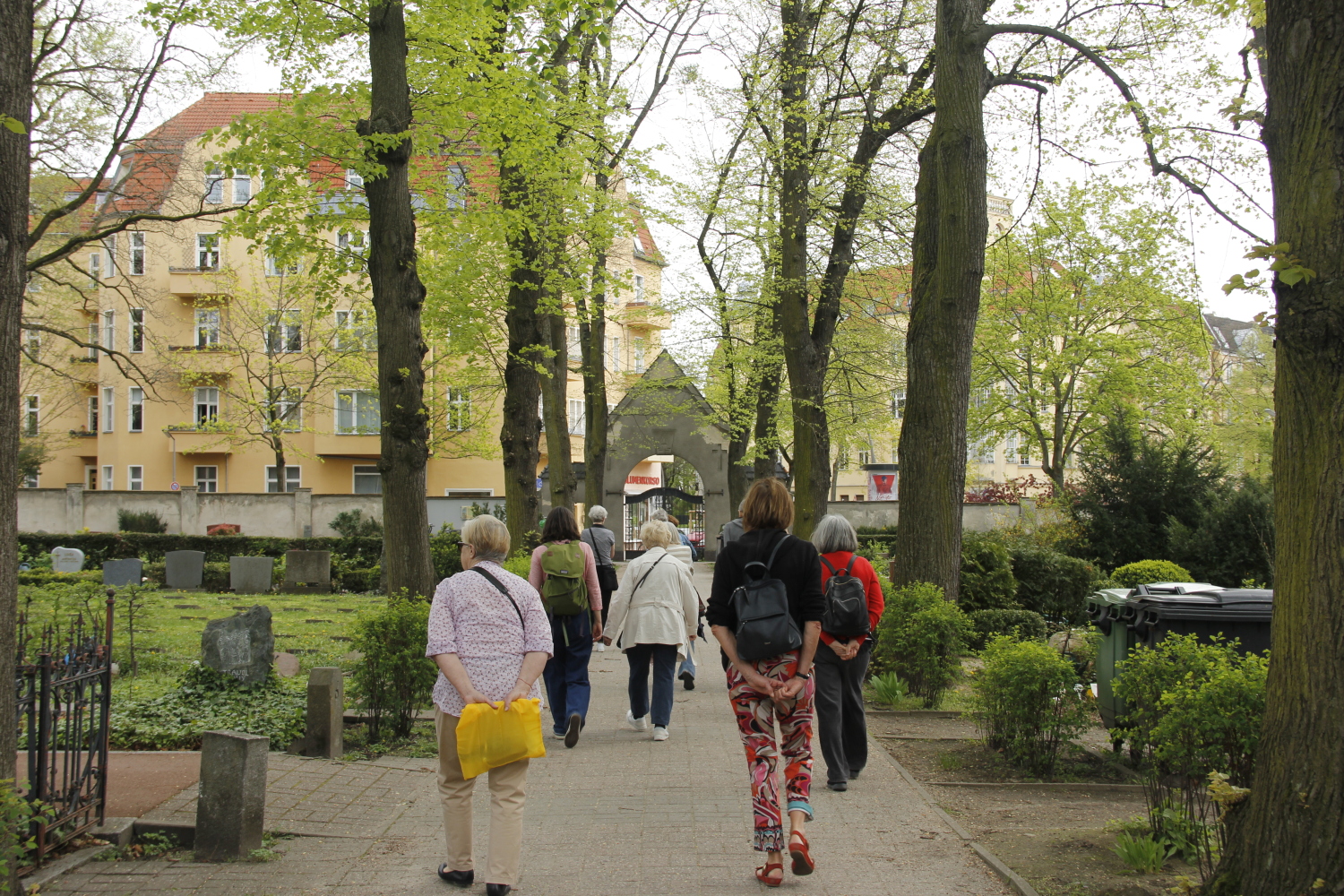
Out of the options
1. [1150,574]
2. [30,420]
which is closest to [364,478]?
[30,420]

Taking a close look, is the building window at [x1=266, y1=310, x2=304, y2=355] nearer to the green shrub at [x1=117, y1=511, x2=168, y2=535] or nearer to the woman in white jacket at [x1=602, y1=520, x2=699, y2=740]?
the green shrub at [x1=117, y1=511, x2=168, y2=535]

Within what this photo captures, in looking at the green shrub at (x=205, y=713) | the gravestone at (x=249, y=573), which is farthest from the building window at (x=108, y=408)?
the green shrub at (x=205, y=713)

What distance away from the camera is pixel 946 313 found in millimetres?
10773

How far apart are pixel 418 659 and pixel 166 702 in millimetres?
2702

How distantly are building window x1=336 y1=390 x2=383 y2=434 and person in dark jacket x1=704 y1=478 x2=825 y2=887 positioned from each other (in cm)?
4047

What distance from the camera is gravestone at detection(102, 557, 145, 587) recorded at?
23.4m

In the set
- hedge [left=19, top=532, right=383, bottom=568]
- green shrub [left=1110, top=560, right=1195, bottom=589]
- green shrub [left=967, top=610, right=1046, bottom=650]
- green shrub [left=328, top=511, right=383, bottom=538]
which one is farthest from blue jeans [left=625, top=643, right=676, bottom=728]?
green shrub [left=328, top=511, right=383, bottom=538]

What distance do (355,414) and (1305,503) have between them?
4380 centimetres

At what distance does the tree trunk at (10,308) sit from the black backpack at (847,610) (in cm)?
459

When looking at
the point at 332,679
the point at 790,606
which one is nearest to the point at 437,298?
the point at 332,679

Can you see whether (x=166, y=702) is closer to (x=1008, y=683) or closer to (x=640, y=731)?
(x=640, y=731)

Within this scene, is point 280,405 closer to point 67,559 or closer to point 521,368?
point 67,559

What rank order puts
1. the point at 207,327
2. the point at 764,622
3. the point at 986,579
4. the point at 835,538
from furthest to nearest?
1. the point at 207,327
2. the point at 986,579
3. the point at 835,538
4. the point at 764,622

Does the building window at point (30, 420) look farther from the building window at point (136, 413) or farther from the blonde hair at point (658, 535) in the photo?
the blonde hair at point (658, 535)
